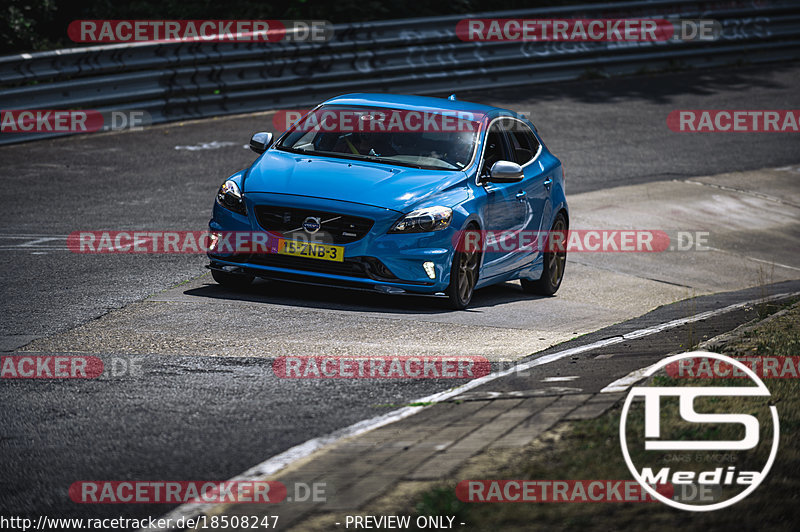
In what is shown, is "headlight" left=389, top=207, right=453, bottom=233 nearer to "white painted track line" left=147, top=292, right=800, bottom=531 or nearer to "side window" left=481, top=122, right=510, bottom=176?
"side window" left=481, top=122, right=510, bottom=176

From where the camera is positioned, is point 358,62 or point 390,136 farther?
point 358,62

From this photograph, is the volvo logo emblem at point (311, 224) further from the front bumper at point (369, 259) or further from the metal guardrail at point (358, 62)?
the metal guardrail at point (358, 62)

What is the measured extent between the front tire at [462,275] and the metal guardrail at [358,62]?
8.75 m

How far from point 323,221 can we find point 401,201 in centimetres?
65

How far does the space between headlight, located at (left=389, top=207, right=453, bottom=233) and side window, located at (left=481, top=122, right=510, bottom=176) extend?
111cm

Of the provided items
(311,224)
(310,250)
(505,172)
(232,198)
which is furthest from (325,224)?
(505,172)

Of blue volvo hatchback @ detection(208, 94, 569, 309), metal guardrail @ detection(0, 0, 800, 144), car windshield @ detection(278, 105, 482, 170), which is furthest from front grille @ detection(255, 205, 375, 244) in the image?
metal guardrail @ detection(0, 0, 800, 144)

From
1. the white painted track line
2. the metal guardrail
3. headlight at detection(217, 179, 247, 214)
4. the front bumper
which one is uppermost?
the metal guardrail

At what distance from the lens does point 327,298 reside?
9.89 meters

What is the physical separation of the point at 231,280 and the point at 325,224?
3.71 feet

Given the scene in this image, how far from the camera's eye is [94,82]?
1716 cm

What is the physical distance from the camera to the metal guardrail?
17188 millimetres

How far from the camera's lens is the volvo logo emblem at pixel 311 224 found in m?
9.41

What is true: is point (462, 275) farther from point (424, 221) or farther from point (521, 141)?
point (521, 141)
